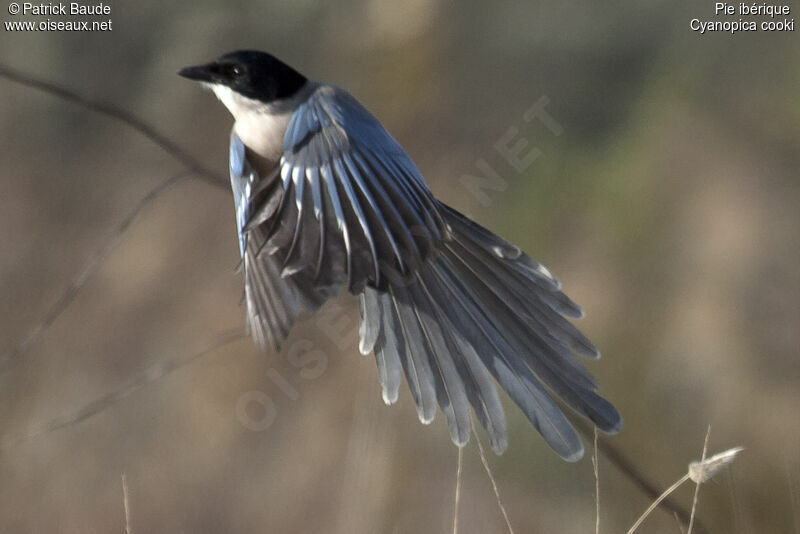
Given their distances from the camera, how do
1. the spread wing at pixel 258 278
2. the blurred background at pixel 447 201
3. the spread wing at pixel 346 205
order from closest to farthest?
the spread wing at pixel 346 205 < the spread wing at pixel 258 278 < the blurred background at pixel 447 201

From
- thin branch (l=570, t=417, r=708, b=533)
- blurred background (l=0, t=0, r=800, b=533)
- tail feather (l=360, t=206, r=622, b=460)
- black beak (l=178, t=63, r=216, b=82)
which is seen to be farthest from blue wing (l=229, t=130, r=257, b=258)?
thin branch (l=570, t=417, r=708, b=533)

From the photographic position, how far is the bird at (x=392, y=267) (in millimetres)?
1275

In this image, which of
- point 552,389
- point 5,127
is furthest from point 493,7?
point 552,389

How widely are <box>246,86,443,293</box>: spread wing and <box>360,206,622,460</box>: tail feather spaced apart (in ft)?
0.42

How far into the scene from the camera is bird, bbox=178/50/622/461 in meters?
1.28

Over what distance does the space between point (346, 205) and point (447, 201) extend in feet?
3.89

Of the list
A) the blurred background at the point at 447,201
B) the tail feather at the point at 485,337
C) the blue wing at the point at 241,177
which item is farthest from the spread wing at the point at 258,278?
the blurred background at the point at 447,201

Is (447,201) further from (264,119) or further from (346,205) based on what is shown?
(346,205)

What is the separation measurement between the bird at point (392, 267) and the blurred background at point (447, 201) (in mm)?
330

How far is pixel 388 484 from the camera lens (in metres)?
2.21

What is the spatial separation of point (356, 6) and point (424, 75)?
0.36 m

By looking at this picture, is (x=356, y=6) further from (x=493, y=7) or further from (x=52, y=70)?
(x=52, y=70)

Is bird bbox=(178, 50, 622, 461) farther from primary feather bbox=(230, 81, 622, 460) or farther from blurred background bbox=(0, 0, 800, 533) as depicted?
blurred background bbox=(0, 0, 800, 533)

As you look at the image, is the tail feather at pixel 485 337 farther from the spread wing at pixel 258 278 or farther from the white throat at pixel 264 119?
the white throat at pixel 264 119
